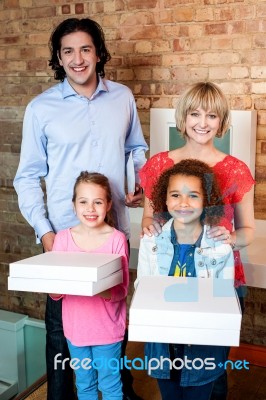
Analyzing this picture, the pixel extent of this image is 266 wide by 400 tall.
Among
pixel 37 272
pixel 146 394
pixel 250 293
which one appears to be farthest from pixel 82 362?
pixel 250 293

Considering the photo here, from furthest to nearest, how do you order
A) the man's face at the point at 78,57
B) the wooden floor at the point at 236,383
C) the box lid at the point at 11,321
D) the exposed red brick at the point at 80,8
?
the box lid at the point at 11,321 < the exposed red brick at the point at 80,8 < the man's face at the point at 78,57 < the wooden floor at the point at 236,383

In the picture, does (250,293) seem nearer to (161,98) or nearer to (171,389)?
(171,389)

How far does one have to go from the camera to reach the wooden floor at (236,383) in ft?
4.04

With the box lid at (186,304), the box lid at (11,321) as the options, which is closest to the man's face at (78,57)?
the box lid at (186,304)

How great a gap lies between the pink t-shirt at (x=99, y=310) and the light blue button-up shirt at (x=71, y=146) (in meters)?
0.10

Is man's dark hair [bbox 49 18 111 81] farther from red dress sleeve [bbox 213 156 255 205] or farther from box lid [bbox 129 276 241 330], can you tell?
box lid [bbox 129 276 241 330]

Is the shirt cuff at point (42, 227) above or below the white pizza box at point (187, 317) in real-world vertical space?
above

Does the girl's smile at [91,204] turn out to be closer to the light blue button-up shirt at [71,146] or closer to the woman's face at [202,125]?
the light blue button-up shirt at [71,146]

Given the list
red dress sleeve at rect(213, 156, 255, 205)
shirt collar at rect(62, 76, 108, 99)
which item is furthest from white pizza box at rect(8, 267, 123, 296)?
shirt collar at rect(62, 76, 108, 99)

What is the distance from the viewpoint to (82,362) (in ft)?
4.38

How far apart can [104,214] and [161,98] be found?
0.47 metres

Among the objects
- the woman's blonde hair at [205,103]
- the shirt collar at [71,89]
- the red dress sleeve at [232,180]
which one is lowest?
the red dress sleeve at [232,180]

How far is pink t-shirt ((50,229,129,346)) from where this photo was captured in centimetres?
129

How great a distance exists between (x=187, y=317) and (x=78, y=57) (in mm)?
713
